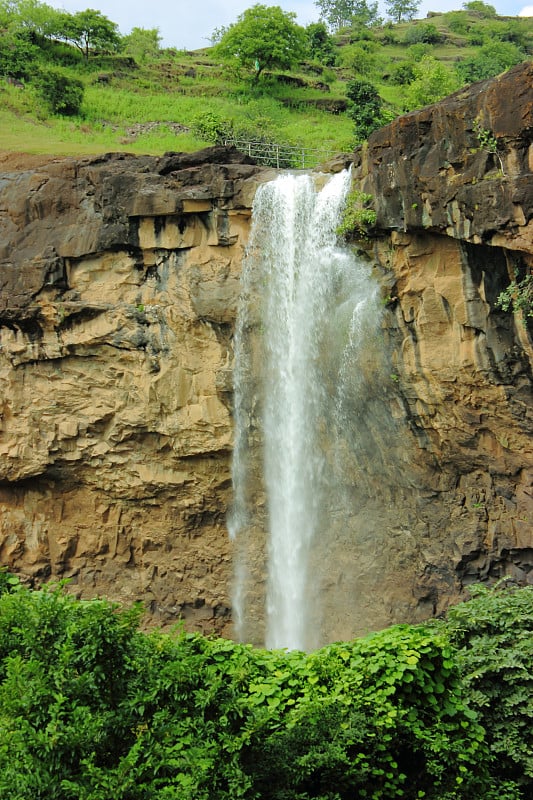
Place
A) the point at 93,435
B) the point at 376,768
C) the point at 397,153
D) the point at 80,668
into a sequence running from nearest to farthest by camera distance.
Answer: the point at 80,668 < the point at 376,768 < the point at 397,153 < the point at 93,435

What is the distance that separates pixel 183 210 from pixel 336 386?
17.9 ft

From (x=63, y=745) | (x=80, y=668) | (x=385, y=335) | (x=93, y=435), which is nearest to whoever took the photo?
(x=63, y=745)

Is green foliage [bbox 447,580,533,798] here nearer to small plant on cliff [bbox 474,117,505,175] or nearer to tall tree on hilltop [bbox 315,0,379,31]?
small plant on cliff [bbox 474,117,505,175]

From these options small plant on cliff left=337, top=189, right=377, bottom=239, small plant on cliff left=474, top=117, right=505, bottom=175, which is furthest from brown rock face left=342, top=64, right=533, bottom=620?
small plant on cliff left=337, top=189, right=377, bottom=239

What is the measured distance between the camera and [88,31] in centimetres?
4150

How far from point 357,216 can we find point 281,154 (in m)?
10.9

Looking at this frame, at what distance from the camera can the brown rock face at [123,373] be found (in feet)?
62.5

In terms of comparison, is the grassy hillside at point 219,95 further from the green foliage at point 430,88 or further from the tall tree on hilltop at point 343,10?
the tall tree on hilltop at point 343,10

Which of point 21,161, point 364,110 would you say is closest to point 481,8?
point 364,110

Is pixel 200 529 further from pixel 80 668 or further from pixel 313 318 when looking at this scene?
pixel 80 668

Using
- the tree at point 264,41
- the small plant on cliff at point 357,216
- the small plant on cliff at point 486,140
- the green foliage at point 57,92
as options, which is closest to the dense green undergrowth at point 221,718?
the small plant on cliff at point 486,140

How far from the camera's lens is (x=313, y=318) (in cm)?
1852

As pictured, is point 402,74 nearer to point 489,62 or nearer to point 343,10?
point 489,62

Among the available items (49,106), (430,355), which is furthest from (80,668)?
(49,106)
